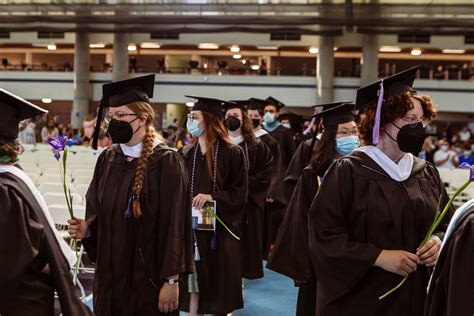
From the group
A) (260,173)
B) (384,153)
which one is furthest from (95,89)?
(384,153)

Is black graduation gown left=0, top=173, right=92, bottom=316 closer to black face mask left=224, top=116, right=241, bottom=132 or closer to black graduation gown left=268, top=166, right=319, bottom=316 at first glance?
black graduation gown left=268, top=166, right=319, bottom=316

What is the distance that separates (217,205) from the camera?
523cm

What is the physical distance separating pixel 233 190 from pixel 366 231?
2.38m

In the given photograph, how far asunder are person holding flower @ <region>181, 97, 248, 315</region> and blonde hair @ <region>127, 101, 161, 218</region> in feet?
5.07

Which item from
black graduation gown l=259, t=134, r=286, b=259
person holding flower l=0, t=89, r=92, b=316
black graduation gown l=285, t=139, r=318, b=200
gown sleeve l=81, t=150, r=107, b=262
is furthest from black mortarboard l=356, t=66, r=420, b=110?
black graduation gown l=259, t=134, r=286, b=259

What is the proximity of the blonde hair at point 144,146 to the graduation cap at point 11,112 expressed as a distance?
86 cm

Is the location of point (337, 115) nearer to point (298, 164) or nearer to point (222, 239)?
point (298, 164)

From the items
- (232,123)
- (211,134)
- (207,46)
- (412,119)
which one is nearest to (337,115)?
(211,134)

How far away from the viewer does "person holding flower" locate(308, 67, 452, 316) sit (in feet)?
10.1

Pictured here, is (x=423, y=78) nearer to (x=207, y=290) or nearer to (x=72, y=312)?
(x=207, y=290)

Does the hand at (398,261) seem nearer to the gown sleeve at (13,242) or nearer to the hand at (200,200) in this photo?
the gown sleeve at (13,242)

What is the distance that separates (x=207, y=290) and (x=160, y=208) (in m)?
2.02

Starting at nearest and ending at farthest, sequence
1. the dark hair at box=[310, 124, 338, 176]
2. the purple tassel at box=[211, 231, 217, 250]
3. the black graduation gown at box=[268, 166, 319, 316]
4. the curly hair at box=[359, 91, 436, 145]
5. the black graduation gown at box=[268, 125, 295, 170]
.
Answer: the curly hair at box=[359, 91, 436, 145]
the black graduation gown at box=[268, 166, 319, 316]
the dark hair at box=[310, 124, 338, 176]
the purple tassel at box=[211, 231, 217, 250]
the black graduation gown at box=[268, 125, 295, 170]

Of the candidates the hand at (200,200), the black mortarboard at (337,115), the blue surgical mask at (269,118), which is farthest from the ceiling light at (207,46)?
the black mortarboard at (337,115)
